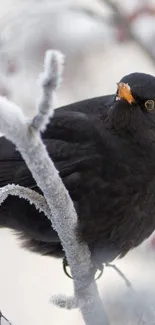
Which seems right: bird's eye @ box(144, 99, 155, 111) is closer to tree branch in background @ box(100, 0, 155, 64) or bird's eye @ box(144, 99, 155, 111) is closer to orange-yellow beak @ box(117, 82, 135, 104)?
orange-yellow beak @ box(117, 82, 135, 104)

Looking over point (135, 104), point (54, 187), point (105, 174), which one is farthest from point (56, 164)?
point (54, 187)

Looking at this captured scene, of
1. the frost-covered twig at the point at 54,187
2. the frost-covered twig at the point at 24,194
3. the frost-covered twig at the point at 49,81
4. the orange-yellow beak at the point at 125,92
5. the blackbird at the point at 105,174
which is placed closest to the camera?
the frost-covered twig at the point at 49,81

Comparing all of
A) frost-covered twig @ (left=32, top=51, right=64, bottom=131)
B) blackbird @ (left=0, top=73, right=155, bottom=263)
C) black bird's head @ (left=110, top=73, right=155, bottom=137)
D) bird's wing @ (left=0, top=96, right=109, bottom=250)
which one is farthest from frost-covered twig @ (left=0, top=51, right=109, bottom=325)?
black bird's head @ (left=110, top=73, right=155, bottom=137)

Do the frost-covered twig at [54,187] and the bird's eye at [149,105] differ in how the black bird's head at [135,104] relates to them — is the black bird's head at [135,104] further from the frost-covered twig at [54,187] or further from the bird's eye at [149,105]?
the frost-covered twig at [54,187]

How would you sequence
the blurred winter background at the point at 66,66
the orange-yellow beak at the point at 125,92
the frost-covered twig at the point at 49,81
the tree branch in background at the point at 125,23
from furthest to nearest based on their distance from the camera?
the blurred winter background at the point at 66,66, the tree branch in background at the point at 125,23, the orange-yellow beak at the point at 125,92, the frost-covered twig at the point at 49,81

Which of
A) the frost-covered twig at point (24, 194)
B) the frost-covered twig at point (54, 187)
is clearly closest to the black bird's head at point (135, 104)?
the frost-covered twig at point (54, 187)

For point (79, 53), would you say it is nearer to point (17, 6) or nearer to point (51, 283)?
point (17, 6)

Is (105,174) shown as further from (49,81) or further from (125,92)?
(49,81)
